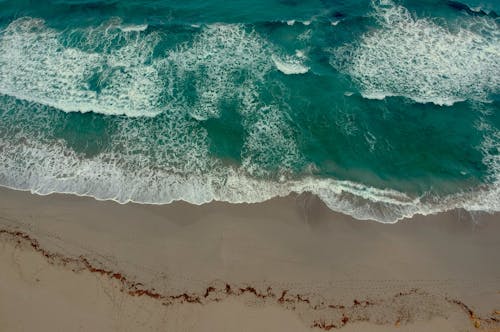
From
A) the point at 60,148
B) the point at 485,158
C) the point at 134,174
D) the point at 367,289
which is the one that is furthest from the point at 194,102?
the point at 485,158

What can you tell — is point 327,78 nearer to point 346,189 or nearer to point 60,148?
point 346,189

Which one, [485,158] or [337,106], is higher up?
[337,106]

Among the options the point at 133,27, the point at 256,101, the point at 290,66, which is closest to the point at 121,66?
the point at 133,27

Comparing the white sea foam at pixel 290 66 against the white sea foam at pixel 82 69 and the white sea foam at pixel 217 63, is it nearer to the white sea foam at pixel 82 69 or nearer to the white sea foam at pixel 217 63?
the white sea foam at pixel 217 63

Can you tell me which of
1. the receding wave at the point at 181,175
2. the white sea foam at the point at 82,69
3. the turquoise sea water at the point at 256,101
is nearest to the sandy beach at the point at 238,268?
the receding wave at the point at 181,175

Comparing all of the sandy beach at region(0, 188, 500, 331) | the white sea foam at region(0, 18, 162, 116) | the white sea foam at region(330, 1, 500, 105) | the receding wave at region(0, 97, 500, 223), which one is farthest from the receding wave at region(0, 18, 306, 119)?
the sandy beach at region(0, 188, 500, 331)
